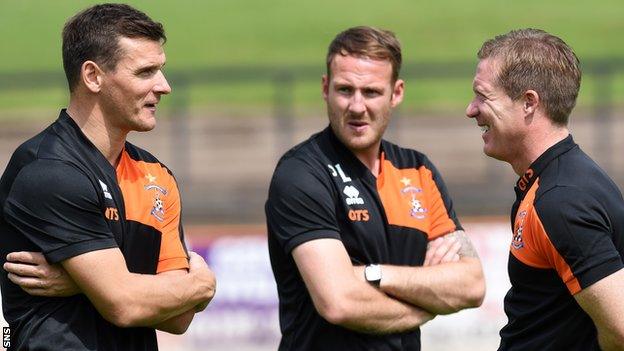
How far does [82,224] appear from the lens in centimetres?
495

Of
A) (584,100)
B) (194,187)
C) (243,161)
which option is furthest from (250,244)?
Result: (584,100)

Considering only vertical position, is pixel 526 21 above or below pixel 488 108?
below

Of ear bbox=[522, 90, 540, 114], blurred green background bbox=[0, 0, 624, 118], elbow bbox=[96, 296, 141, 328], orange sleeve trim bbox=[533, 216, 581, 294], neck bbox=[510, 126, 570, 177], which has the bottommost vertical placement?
blurred green background bbox=[0, 0, 624, 118]

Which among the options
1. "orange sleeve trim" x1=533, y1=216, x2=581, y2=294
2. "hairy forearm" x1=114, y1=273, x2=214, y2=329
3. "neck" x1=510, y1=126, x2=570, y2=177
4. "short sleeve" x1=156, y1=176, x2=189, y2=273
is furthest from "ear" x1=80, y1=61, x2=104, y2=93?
"orange sleeve trim" x1=533, y1=216, x2=581, y2=294

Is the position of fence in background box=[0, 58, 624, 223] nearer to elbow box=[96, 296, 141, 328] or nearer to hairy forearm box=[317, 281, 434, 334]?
hairy forearm box=[317, 281, 434, 334]

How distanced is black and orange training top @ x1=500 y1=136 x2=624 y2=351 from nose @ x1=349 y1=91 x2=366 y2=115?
1213 mm

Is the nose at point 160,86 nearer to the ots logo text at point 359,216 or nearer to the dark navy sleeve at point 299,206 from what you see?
the dark navy sleeve at point 299,206

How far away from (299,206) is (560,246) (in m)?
1.62

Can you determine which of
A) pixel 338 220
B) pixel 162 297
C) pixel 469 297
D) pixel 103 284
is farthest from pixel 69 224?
pixel 469 297

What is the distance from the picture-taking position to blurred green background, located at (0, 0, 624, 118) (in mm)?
→ 23328

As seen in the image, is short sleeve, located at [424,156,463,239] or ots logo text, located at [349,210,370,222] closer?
ots logo text, located at [349,210,370,222]

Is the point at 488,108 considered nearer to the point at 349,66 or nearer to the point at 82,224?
the point at 349,66

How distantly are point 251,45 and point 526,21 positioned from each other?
6.21 m

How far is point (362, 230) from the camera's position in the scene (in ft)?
19.4
